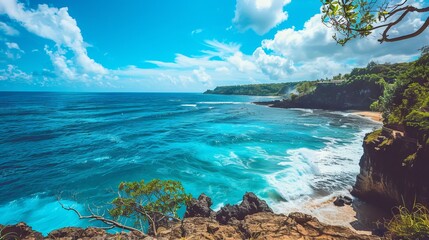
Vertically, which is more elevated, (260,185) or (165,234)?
(165,234)

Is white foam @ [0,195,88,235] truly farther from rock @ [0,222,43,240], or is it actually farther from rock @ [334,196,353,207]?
rock @ [334,196,353,207]

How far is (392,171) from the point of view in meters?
14.3

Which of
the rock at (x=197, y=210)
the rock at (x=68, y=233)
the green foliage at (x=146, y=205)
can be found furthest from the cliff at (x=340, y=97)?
the rock at (x=68, y=233)

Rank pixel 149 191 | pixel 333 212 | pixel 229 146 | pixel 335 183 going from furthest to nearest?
1. pixel 229 146
2. pixel 335 183
3. pixel 333 212
4. pixel 149 191

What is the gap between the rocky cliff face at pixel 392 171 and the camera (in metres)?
12.0

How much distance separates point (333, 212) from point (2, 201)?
2862 centimetres

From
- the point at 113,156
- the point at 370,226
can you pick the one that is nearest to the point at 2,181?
the point at 113,156

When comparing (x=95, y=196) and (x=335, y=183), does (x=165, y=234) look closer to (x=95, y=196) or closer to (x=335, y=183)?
(x=95, y=196)

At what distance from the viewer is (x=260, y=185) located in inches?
835

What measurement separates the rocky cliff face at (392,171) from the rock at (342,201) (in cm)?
151

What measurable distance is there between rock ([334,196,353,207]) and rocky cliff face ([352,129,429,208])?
1507 mm

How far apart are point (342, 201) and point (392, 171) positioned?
438 cm

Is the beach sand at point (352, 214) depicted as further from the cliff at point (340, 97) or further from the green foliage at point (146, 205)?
the cliff at point (340, 97)

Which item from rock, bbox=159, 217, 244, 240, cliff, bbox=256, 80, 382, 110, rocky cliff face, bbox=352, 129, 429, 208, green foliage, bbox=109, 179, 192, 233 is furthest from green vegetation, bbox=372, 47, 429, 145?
cliff, bbox=256, 80, 382, 110
